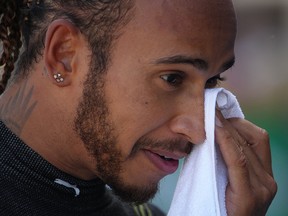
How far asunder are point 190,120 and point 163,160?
18cm

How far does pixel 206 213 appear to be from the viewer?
2285mm

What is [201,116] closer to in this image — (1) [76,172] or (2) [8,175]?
(1) [76,172]

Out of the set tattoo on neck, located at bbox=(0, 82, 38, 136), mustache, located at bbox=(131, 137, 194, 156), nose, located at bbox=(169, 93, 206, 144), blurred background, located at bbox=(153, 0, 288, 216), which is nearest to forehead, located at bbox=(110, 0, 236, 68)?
nose, located at bbox=(169, 93, 206, 144)

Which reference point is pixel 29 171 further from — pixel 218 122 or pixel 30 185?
pixel 218 122

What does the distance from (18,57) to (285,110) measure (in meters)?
3.44

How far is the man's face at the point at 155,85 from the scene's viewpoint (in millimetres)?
2254

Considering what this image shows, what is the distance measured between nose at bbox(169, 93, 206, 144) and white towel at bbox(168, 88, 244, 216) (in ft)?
0.07

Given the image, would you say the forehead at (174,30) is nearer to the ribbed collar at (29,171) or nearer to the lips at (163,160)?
the lips at (163,160)

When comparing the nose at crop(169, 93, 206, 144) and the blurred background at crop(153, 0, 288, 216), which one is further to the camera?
the blurred background at crop(153, 0, 288, 216)

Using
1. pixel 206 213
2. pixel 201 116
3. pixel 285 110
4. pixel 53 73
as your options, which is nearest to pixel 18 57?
pixel 53 73

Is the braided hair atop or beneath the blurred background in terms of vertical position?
atop

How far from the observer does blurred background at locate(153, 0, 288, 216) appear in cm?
542

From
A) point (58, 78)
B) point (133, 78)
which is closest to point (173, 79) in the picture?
point (133, 78)

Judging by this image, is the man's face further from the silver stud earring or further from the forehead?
the silver stud earring
